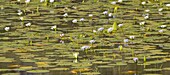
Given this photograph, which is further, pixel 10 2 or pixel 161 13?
pixel 10 2

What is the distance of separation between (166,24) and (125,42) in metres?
1.46

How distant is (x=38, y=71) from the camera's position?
235 inches

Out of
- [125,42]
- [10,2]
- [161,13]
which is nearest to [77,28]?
[125,42]

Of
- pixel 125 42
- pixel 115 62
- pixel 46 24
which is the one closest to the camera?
pixel 115 62

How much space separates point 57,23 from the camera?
8797mm

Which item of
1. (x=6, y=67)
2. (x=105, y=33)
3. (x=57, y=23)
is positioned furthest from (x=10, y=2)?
(x=6, y=67)

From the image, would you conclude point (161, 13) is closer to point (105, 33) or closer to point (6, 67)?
point (105, 33)

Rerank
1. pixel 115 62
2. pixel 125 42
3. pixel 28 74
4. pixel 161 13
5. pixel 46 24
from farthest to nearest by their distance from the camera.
→ 1. pixel 161 13
2. pixel 46 24
3. pixel 125 42
4. pixel 115 62
5. pixel 28 74

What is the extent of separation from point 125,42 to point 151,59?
89 centimetres

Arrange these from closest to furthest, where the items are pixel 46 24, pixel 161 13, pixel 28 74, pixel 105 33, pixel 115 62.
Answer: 1. pixel 28 74
2. pixel 115 62
3. pixel 105 33
4. pixel 46 24
5. pixel 161 13

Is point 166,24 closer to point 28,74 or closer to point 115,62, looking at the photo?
point 115,62

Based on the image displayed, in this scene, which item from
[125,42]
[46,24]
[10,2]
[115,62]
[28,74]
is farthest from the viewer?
[10,2]

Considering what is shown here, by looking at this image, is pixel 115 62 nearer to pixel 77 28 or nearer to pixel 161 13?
pixel 77 28

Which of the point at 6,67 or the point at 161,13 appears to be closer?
the point at 6,67
